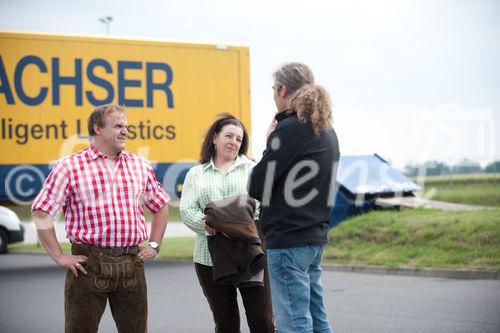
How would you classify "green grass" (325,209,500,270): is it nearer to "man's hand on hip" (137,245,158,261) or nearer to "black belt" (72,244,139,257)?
"man's hand on hip" (137,245,158,261)

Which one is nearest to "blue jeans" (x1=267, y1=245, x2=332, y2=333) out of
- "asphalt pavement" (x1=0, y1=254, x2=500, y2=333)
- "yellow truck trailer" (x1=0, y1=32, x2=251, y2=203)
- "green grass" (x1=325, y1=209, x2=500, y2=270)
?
"asphalt pavement" (x1=0, y1=254, x2=500, y2=333)

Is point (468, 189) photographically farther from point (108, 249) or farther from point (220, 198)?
point (108, 249)

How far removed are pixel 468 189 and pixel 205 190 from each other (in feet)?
83.7

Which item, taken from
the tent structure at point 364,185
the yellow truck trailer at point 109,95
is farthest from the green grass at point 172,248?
the tent structure at point 364,185

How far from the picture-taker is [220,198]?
5.87 meters

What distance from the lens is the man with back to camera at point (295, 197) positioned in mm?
4797

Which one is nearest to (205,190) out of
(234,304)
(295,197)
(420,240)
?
(234,304)

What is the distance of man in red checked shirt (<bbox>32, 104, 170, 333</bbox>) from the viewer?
5.11 m

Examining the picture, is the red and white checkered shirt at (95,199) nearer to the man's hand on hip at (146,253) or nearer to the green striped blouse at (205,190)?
the man's hand on hip at (146,253)

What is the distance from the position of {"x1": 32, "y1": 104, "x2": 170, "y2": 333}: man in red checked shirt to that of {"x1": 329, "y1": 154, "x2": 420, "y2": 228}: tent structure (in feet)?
44.8

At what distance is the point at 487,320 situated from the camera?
9.09 m

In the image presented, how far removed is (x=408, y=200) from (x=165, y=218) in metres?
14.8

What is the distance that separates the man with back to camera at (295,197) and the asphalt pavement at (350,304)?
392 centimetres

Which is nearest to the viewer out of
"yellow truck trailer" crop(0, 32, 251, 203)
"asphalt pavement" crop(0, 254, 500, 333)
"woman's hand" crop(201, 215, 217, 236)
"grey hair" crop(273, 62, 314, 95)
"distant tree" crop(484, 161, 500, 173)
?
"grey hair" crop(273, 62, 314, 95)
